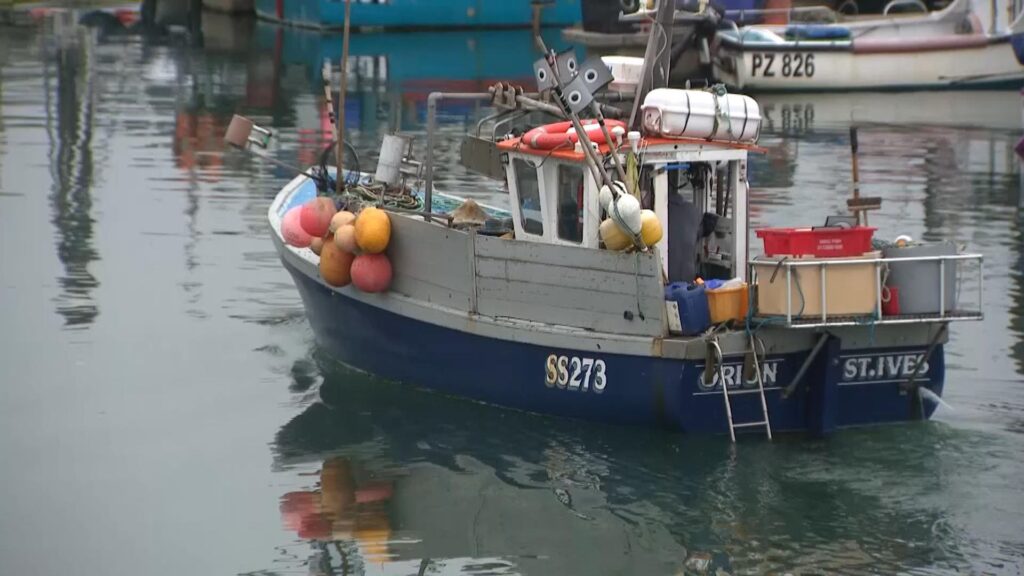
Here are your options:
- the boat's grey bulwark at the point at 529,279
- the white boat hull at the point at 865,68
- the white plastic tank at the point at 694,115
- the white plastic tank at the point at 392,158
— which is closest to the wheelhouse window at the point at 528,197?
the boat's grey bulwark at the point at 529,279

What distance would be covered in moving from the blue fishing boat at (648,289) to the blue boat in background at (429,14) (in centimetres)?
3439

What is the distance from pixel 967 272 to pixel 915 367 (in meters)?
5.74

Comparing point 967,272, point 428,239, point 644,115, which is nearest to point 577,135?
point 644,115

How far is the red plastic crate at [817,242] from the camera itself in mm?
11250

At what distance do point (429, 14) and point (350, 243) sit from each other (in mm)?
35302

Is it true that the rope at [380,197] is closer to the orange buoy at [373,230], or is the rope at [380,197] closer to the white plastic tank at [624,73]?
the orange buoy at [373,230]

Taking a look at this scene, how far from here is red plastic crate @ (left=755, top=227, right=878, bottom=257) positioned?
11250mm

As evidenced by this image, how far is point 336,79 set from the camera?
35156mm

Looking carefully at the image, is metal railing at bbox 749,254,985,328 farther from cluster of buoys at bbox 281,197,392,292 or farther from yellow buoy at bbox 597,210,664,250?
cluster of buoys at bbox 281,197,392,292

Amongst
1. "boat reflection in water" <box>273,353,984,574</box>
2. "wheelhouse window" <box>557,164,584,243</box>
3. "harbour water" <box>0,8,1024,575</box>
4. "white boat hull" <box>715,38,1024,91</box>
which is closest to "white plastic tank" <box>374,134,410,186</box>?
"harbour water" <box>0,8,1024,575</box>

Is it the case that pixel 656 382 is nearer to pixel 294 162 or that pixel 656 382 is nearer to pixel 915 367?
pixel 915 367

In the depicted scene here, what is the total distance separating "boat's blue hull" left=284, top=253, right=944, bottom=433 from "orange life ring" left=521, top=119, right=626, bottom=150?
4.62ft

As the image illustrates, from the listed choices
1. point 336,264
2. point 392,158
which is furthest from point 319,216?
point 392,158

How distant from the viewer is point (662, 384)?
11.6m
